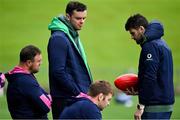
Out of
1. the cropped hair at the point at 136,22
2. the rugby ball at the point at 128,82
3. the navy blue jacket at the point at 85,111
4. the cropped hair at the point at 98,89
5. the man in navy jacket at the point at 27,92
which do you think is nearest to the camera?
the navy blue jacket at the point at 85,111

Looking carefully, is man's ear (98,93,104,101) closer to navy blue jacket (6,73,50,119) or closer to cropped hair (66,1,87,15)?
navy blue jacket (6,73,50,119)

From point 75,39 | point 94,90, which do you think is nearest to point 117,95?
point 75,39

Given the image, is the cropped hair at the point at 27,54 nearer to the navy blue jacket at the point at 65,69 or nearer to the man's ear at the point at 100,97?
the navy blue jacket at the point at 65,69

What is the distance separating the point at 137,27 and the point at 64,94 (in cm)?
115

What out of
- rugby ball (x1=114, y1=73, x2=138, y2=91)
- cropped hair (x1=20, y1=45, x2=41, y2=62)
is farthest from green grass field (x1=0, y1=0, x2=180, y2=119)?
cropped hair (x1=20, y1=45, x2=41, y2=62)

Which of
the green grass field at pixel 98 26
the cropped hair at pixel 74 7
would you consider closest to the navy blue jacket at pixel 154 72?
the cropped hair at pixel 74 7

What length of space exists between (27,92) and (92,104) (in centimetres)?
112

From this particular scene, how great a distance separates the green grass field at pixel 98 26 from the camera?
122 feet

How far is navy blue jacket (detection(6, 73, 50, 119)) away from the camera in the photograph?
9242 mm

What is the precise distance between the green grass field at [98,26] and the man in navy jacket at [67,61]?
84.0ft

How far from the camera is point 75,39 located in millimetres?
9898

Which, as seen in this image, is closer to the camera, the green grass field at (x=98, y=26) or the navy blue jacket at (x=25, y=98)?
the navy blue jacket at (x=25, y=98)

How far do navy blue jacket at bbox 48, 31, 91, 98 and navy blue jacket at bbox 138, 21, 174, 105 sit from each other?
0.70 meters

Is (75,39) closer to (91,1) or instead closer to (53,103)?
(53,103)
